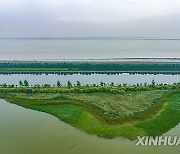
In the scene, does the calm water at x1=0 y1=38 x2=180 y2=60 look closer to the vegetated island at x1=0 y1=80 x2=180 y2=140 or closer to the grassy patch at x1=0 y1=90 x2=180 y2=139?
the vegetated island at x1=0 y1=80 x2=180 y2=140

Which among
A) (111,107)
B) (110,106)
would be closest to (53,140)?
(111,107)

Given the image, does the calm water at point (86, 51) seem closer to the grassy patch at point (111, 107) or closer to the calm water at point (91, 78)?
the calm water at point (91, 78)

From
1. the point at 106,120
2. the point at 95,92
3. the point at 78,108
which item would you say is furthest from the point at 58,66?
the point at 106,120

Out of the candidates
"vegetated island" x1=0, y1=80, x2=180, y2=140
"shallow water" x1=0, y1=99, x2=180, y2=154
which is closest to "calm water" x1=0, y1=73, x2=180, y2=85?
"vegetated island" x1=0, y1=80, x2=180, y2=140

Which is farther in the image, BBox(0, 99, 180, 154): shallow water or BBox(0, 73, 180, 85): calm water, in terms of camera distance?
BBox(0, 73, 180, 85): calm water

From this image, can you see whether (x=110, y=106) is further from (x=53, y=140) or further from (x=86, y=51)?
(x=86, y=51)

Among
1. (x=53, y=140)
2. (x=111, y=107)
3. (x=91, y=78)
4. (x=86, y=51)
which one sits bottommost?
(x=53, y=140)

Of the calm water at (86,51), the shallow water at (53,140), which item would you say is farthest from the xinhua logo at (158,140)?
the calm water at (86,51)
